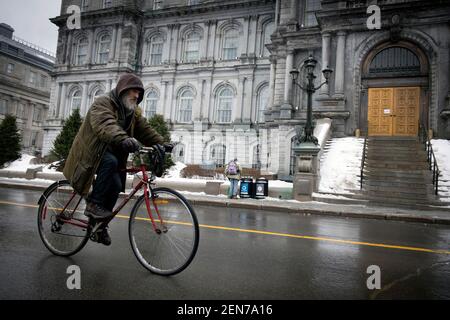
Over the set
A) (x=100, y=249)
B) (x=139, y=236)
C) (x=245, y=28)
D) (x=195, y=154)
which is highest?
(x=245, y=28)

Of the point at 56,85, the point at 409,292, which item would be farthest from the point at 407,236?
the point at 56,85

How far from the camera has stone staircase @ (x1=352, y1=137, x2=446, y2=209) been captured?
40.9 feet

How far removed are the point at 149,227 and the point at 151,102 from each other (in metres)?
33.5

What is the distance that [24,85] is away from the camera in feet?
184

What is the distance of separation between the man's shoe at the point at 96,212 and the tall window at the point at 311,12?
2528 cm

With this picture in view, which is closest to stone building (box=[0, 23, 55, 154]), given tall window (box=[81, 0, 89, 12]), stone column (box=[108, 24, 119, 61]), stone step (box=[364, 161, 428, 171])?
tall window (box=[81, 0, 89, 12])

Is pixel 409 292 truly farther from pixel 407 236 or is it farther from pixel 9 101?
pixel 9 101

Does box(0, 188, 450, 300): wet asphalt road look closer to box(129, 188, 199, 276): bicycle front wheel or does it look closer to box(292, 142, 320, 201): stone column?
box(129, 188, 199, 276): bicycle front wheel

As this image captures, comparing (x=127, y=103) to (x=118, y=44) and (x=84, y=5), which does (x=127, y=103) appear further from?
(x=84, y=5)

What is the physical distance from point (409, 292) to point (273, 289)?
1.28 meters

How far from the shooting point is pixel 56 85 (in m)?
37.8

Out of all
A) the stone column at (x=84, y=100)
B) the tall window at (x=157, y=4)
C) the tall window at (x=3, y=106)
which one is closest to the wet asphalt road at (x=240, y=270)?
the stone column at (x=84, y=100)

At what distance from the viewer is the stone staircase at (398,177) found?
12.5 m

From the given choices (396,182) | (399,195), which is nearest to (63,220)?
(399,195)
